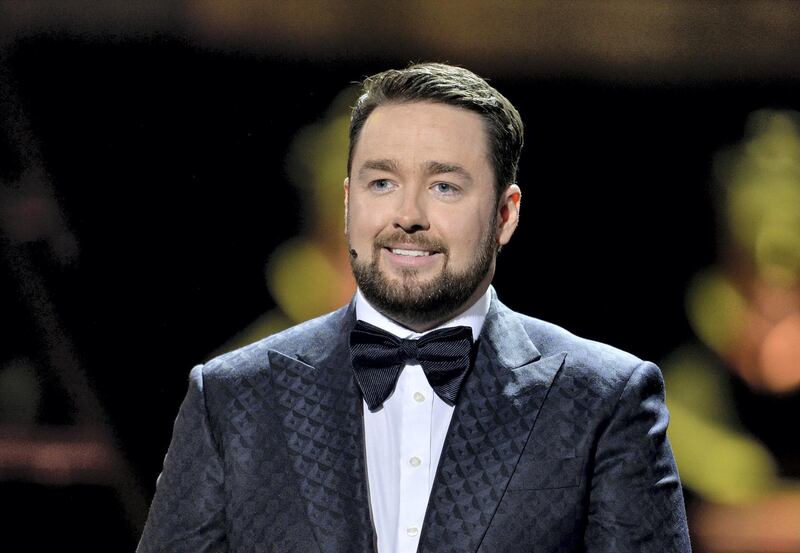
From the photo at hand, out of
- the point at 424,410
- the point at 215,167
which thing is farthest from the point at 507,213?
the point at 215,167

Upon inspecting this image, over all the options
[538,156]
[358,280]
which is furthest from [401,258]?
[538,156]

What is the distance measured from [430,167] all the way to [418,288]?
21 centimetres

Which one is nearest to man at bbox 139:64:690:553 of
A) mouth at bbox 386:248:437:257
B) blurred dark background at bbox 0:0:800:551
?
mouth at bbox 386:248:437:257

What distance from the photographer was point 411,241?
1.83m

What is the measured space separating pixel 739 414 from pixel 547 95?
3.79 feet

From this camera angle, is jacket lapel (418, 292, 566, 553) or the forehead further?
the forehead

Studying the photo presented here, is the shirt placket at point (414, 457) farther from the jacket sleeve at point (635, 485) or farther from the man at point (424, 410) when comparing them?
the jacket sleeve at point (635, 485)

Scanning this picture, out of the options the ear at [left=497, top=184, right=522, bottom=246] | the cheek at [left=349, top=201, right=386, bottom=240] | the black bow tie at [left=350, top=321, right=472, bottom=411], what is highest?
the cheek at [left=349, top=201, right=386, bottom=240]

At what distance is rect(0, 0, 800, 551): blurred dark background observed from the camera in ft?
10.2

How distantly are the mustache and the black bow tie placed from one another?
15cm

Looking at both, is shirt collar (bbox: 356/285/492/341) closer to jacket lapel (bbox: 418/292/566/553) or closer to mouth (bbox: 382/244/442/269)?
jacket lapel (bbox: 418/292/566/553)

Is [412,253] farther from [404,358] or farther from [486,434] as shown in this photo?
[486,434]

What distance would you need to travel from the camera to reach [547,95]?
3154 millimetres

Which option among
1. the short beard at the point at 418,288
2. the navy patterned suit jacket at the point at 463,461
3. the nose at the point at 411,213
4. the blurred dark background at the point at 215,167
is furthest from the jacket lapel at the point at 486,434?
the blurred dark background at the point at 215,167
